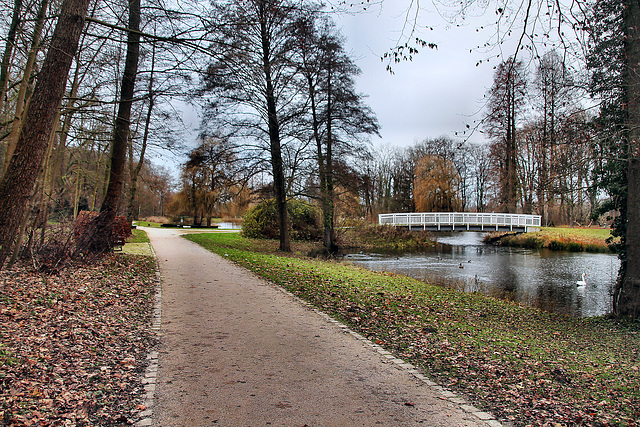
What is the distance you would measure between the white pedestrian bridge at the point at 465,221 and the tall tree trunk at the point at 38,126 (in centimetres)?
3103

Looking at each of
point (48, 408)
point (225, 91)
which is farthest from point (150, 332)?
point (225, 91)

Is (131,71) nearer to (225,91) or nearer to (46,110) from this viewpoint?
(225,91)

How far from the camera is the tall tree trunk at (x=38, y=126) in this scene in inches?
199

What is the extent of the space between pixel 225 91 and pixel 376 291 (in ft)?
35.8

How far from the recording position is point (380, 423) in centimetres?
340

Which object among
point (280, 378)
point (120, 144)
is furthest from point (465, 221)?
point (280, 378)

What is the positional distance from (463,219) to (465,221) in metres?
0.26

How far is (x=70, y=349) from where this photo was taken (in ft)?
15.6

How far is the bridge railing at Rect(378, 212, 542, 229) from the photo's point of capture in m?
34.4

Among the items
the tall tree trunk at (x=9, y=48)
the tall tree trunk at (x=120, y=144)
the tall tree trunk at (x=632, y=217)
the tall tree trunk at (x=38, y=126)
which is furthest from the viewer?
the tall tree trunk at (x=120, y=144)

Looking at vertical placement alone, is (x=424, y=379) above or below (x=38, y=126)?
below

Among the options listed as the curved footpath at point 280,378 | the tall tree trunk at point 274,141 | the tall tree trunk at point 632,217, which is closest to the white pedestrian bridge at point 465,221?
the tall tree trunk at point 274,141

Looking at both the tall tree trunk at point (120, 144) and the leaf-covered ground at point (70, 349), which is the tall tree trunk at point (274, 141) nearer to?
the tall tree trunk at point (120, 144)

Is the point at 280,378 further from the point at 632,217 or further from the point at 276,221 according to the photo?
the point at 276,221
